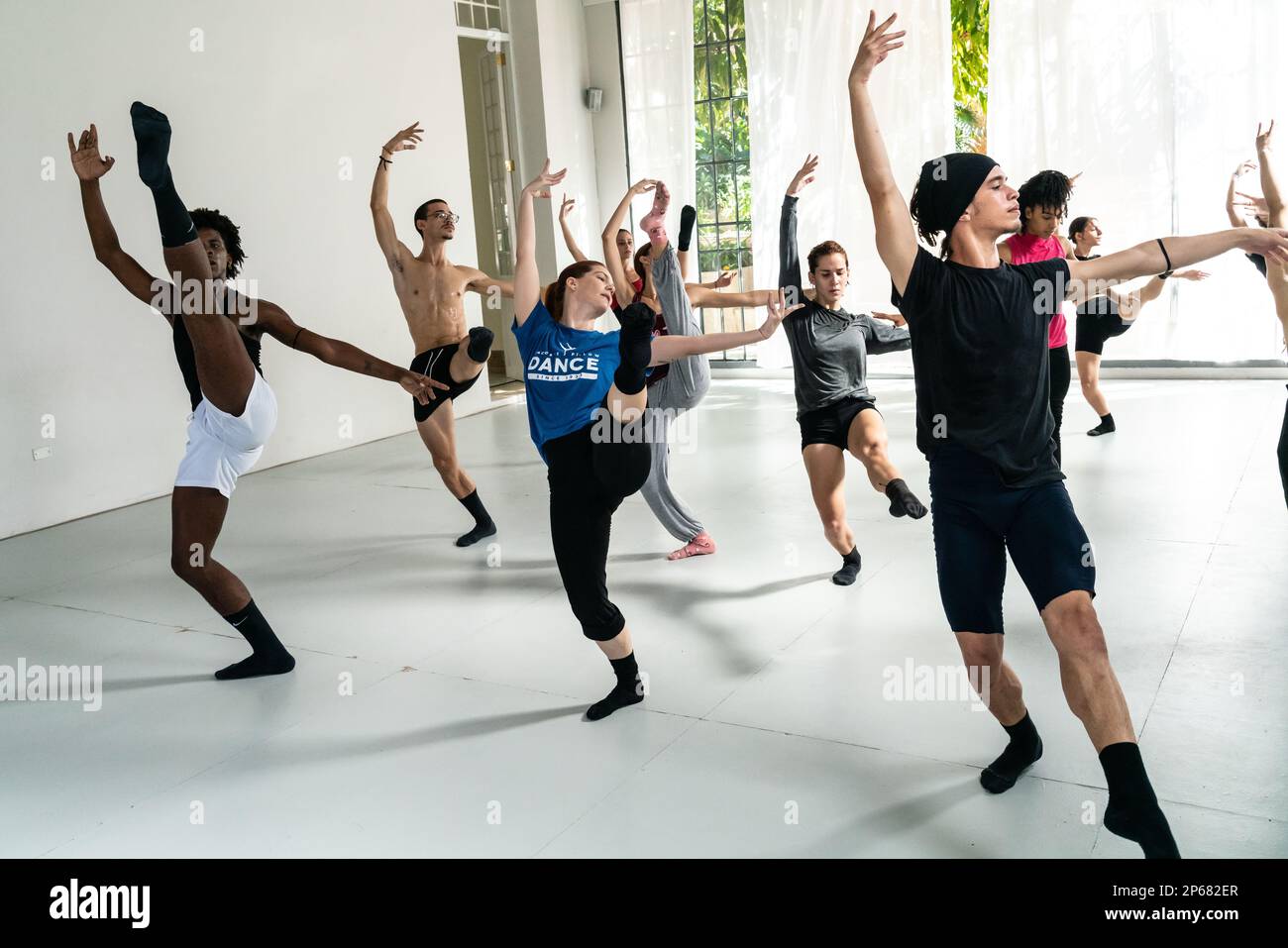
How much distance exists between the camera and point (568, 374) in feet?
10.0

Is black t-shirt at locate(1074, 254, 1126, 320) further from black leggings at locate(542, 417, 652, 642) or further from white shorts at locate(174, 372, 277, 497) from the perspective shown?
Result: white shorts at locate(174, 372, 277, 497)

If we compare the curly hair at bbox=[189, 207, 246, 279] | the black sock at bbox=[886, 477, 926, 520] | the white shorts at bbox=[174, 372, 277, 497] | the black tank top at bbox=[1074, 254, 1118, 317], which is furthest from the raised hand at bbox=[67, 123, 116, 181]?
the black tank top at bbox=[1074, 254, 1118, 317]

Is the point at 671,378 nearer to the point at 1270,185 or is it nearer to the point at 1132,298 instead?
the point at 1270,185

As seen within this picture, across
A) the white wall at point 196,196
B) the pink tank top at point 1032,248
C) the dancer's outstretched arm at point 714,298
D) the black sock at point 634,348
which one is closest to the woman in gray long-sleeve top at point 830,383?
the dancer's outstretched arm at point 714,298

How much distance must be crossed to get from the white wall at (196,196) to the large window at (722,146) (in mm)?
2487

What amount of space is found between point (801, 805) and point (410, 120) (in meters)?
7.52

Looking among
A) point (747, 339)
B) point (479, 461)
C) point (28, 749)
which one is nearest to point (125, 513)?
point (479, 461)

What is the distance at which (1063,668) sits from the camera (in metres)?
2.22

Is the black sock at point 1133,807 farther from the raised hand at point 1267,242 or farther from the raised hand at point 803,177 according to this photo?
the raised hand at point 803,177

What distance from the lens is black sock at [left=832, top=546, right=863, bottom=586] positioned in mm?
4402

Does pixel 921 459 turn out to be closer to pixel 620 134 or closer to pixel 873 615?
pixel 873 615

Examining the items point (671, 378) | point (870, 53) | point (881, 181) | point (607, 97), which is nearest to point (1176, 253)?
point (881, 181)

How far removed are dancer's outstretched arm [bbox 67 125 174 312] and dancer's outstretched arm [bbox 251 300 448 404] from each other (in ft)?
1.10

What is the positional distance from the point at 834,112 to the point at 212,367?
751cm
